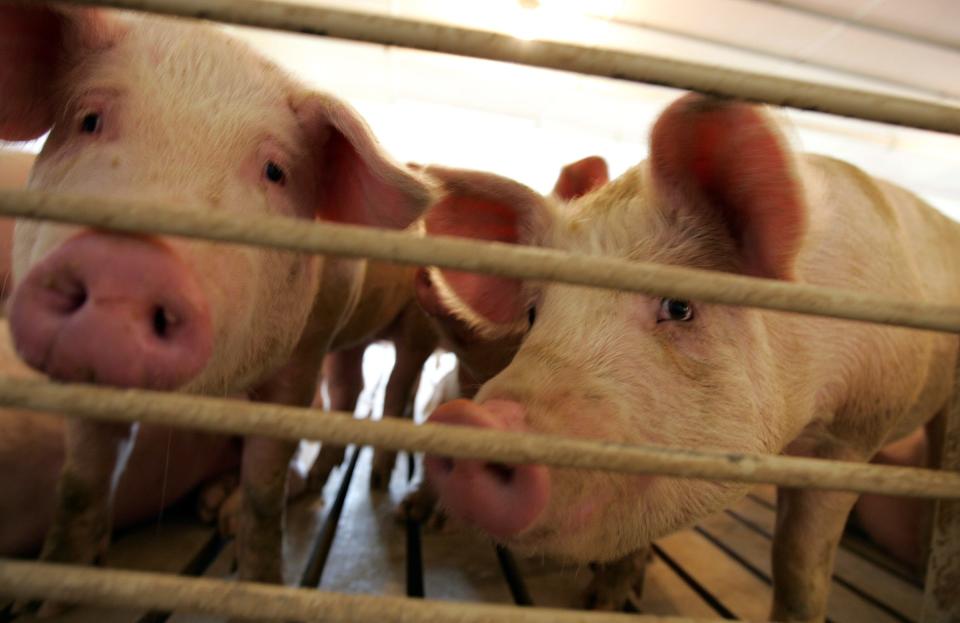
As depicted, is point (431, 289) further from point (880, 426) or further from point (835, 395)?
point (880, 426)

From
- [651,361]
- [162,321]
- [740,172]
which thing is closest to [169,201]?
[162,321]

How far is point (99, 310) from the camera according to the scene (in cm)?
74

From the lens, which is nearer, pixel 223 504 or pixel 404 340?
pixel 223 504

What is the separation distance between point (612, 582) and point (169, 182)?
1.41m

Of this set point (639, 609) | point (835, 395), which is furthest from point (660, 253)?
point (639, 609)

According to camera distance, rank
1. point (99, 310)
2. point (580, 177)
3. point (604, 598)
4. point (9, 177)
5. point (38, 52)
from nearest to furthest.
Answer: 1. point (99, 310)
2. point (38, 52)
3. point (604, 598)
4. point (580, 177)
5. point (9, 177)

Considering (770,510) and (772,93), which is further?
(770,510)

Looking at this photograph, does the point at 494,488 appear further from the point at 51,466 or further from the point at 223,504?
the point at 223,504

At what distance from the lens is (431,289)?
1508mm

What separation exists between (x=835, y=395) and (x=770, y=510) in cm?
153

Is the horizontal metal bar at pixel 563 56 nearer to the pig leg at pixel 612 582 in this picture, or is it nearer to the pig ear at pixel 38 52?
the pig ear at pixel 38 52

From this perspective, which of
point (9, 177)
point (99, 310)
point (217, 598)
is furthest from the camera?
point (9, 177)

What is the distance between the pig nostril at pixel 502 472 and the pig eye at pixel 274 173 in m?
0.72

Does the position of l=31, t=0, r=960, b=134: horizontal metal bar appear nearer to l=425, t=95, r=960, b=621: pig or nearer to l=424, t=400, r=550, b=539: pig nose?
l=425, t=95, r=960, b=621: pig
